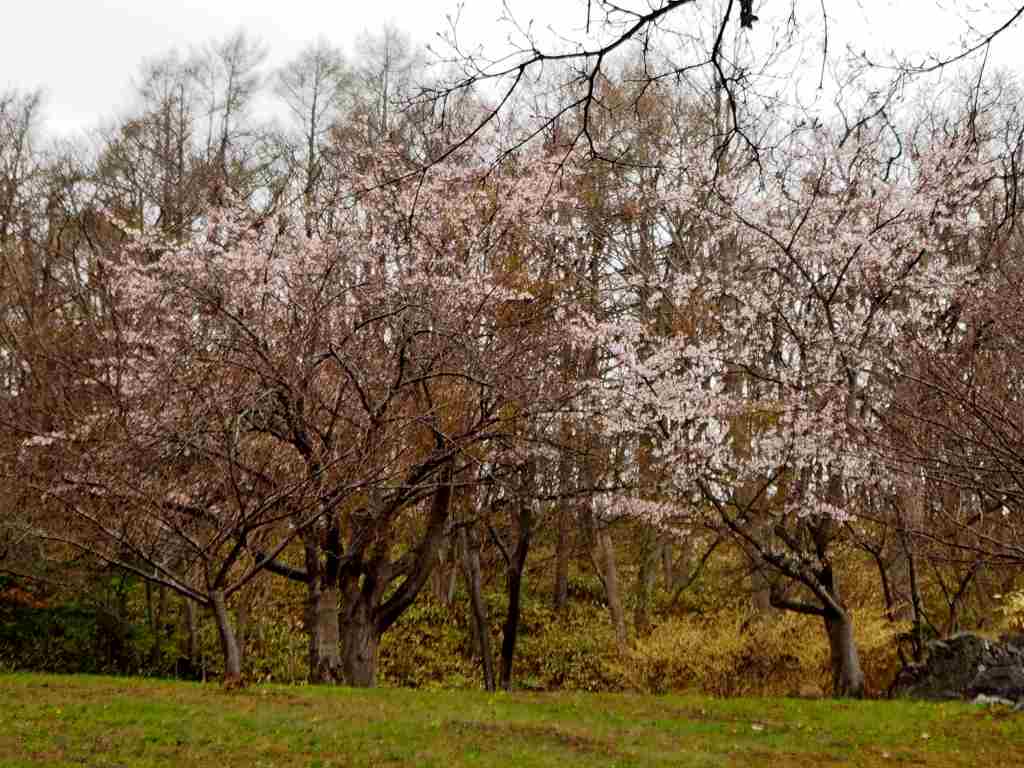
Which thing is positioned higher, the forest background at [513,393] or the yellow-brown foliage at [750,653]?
the forest background at [513,393]

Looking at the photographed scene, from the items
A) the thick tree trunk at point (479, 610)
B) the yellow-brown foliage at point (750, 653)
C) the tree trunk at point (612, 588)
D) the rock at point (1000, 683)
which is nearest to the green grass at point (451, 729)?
the rock at point (1000, 683)

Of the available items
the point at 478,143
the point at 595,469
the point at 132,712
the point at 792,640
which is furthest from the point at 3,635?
the point at 792,640

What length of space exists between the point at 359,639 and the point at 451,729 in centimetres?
378

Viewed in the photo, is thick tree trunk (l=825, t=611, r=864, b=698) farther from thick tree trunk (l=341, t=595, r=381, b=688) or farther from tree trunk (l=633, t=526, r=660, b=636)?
thick tree trunk (l=341, t=595, r=381, b=688)

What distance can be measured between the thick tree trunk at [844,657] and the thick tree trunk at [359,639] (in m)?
5.86

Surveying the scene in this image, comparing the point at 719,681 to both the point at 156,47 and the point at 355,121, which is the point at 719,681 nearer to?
the point at 355,121

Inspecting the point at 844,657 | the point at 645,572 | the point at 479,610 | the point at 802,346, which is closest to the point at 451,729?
the point at 479,610

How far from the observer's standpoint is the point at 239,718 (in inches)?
305

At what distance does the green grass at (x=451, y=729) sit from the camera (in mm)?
6734

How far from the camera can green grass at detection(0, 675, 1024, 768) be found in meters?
6.73

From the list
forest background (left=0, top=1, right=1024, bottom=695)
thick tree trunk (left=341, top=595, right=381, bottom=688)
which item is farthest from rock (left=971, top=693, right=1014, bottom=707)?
thick tree trunk (left=341, top=595, right=381, bottom=688)

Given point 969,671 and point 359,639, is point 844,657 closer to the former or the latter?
point 969,671

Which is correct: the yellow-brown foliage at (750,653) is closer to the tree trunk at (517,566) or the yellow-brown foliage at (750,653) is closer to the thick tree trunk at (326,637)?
the tree trunk at (517,566)

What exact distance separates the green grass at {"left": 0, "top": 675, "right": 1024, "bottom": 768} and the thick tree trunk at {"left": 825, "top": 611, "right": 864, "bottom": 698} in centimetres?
164
